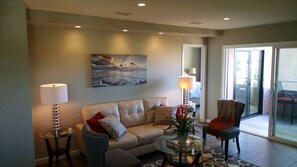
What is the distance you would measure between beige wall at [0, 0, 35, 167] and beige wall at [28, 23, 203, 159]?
3.35ft

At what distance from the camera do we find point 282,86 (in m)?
5.23

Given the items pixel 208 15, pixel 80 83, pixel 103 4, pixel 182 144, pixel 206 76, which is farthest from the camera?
pixel 206 76

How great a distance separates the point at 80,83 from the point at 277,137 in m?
4.50

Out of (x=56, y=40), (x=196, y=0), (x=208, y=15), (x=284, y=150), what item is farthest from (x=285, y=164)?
(x=56, y=40)

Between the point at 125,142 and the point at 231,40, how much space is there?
12.5 ft

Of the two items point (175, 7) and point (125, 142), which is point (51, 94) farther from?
point (175, 7)

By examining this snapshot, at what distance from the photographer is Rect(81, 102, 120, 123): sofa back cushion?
4.43 m

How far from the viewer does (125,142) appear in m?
4.07

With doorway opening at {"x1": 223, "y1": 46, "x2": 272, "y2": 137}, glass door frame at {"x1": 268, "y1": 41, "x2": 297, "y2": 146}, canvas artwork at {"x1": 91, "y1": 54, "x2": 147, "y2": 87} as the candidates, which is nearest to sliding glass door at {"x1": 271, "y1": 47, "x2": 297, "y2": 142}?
glass door frame at {"x1": 268, "y1": 41, "x2": 297, "y2": 146}

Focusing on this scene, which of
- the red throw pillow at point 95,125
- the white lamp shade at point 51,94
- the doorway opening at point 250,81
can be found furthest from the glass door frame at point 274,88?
the white lamp shade at point 51,94

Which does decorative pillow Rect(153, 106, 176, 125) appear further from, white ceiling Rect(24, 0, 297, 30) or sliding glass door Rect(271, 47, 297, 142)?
sliding glass door Rect(271, 47, 297, 142)

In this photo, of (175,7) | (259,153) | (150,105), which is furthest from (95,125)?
(259,153)

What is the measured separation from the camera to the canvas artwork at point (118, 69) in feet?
15.5

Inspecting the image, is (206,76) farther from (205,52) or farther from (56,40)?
(56,40)
